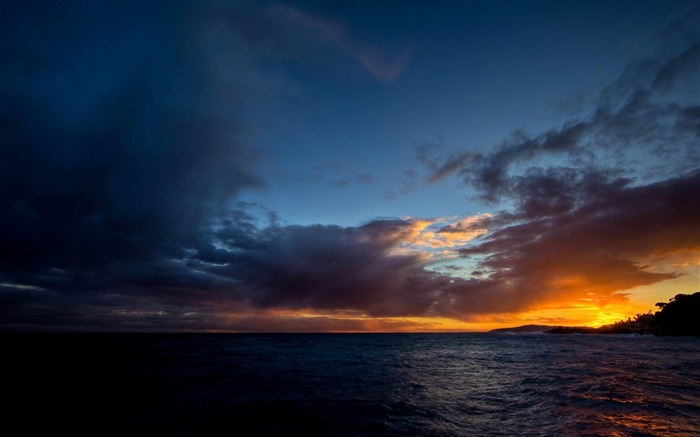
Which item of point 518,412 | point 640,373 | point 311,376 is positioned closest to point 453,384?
point 518,412

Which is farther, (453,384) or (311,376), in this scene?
(311,376)

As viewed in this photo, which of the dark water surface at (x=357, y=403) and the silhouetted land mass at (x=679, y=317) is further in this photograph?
the silhouetted land mass at (x=679, y=317)

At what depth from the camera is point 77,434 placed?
47.3 feet

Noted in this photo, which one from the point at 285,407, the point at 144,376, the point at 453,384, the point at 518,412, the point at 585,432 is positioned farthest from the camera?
the point at 144,376

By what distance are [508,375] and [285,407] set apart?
23689mm

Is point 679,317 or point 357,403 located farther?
point 679,317

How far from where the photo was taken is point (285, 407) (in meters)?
19.2

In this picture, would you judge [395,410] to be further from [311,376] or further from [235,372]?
[235,372]

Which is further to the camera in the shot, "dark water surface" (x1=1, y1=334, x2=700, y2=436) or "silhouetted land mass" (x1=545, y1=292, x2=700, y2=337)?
"silhouetted land mass" (x1=545, y1=292, x2=700, y2=337)

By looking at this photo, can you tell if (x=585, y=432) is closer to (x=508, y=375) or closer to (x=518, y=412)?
(x=518, y=412)

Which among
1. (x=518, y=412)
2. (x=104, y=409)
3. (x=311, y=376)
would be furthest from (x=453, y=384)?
(x=104, y=409)

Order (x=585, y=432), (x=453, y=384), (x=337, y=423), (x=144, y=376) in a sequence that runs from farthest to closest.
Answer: (x=144, y=376) < (x=453, y=384) < (x=337, y=423) < (x=585, y=432)

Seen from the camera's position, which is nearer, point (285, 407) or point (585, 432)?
point (585, 432)

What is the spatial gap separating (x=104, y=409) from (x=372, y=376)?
21554 millimetres
